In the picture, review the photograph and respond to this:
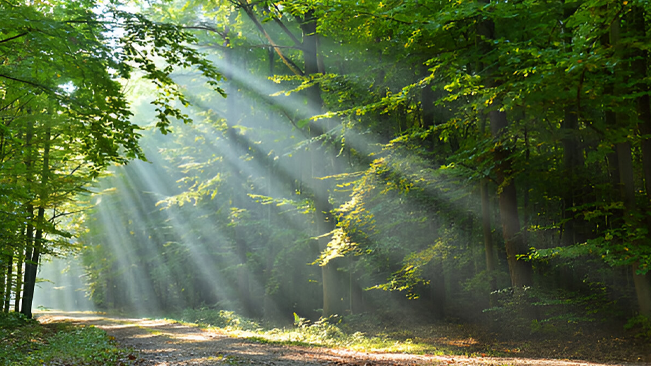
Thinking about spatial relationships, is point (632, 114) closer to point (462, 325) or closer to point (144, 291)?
point (462, 325)

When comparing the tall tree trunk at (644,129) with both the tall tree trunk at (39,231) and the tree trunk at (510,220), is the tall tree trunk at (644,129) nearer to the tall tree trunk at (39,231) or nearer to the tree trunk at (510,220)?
the tree trunk at (510,220)

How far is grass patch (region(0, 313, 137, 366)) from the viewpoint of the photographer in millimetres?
7332

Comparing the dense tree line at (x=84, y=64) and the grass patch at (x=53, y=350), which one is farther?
the grass patch at (x=53, y=350)

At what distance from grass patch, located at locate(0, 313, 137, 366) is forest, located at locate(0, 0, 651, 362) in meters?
2.18

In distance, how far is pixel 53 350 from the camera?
8680mm

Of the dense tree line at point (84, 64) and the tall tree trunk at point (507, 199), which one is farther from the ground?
the dense tree line at point (84, 64)

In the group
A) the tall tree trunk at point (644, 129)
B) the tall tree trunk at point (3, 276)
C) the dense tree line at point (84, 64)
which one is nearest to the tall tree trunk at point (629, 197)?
the tall tree trunk at point (644, 129)

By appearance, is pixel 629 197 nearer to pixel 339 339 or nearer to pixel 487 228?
pixel 487 228

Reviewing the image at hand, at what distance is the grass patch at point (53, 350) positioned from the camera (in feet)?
24.1

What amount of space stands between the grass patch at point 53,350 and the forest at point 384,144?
86.0 inches

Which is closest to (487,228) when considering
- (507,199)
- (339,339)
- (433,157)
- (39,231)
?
(507,199)

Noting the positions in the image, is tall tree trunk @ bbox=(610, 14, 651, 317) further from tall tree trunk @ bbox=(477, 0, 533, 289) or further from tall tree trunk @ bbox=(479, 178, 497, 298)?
tall tree trunk @ bbox=(479, 178, 497, 298)

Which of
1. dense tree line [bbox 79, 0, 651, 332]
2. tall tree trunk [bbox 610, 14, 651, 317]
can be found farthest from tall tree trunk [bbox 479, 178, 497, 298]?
tall tree trunk [bbox 610, 14, 651, 317]

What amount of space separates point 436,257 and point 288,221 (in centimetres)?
1014
